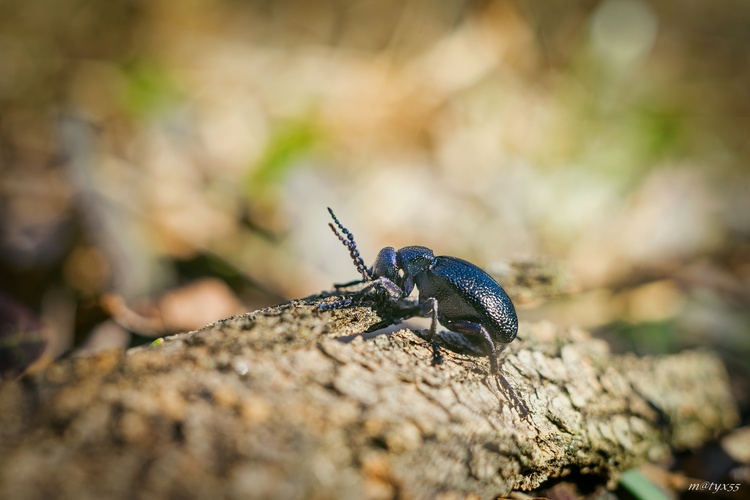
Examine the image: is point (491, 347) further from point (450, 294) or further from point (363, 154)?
point (363, 154)

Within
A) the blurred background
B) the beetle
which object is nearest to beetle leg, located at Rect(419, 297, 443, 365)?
the beetle

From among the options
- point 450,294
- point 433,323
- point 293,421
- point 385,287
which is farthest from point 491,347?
point 293,421

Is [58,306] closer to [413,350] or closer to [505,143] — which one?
[413,350]

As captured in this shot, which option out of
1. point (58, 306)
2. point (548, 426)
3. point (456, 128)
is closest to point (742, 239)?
point (456, 128)

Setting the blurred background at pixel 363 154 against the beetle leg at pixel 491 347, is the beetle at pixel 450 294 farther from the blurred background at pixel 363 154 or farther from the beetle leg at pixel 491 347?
the blurred background at pixel 363 154

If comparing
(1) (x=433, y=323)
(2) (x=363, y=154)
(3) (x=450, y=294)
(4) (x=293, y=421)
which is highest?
(2) (x=363, y=154)
